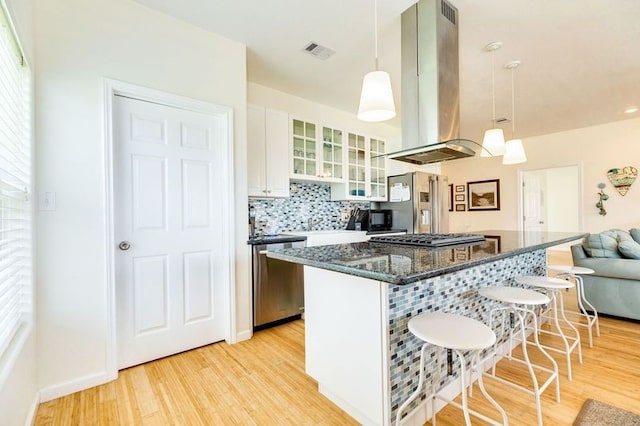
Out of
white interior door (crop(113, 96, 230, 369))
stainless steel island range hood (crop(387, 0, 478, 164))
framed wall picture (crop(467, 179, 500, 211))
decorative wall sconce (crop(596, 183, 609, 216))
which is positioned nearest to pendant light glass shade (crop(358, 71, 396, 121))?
stainless steel island range hood (crop(387, 0, 478, 164))

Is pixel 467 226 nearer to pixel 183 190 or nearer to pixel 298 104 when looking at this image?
pixel 298 104

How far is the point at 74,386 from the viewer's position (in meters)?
Answer: 1.84

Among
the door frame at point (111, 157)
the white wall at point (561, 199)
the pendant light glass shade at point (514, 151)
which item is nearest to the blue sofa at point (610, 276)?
the pendant light glass shade at point (514, 151)

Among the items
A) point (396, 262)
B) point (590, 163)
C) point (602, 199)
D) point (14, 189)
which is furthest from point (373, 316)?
Result: point (590, 163)

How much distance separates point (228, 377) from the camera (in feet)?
6.52

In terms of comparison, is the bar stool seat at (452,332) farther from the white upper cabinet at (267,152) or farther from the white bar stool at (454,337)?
the white upper cabinet at (267,152)

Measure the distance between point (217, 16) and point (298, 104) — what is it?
1.61 metres

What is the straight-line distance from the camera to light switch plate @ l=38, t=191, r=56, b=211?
1762mm

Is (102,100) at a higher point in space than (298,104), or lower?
lower

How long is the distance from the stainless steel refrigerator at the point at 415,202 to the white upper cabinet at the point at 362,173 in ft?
0.61

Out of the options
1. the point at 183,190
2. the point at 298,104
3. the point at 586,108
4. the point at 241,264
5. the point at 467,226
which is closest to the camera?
the point at 183,190

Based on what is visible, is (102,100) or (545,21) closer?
(102,100)

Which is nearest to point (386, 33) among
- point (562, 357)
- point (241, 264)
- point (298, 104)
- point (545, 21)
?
point (545, 21)

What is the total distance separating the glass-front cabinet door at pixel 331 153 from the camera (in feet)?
12.6
